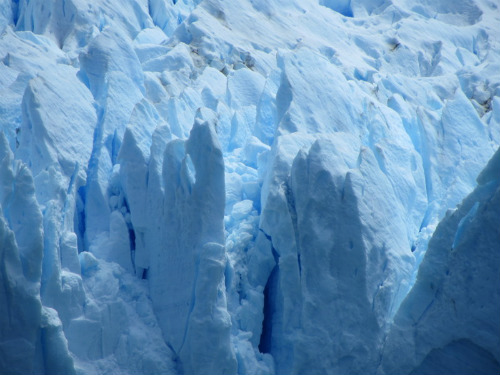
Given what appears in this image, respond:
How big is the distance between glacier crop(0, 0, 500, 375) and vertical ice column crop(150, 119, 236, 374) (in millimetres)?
14

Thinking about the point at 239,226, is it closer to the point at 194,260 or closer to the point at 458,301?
the point at 194,260

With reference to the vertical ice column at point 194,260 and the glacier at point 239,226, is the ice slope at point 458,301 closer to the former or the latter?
the glacier at point 239,226

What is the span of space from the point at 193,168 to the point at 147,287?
3.27 feet

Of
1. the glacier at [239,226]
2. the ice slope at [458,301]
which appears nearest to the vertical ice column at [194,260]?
the glacier at [239,226]

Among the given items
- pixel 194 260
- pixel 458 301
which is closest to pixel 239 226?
pixel 194 260

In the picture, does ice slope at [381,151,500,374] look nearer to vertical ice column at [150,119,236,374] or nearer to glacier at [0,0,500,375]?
glacier at [0,0,500,375]

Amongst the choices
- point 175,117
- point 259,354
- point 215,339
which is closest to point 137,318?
point 215,339

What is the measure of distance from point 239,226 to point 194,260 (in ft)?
2.07

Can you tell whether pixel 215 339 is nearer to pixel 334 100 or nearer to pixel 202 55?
pixel 334 100

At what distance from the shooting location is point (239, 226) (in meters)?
4.48

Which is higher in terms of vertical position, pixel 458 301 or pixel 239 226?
pixel 458 301

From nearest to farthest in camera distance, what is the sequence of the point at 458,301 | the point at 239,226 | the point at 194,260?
the point at 458,301
the point at 194,260
the point at 239,226

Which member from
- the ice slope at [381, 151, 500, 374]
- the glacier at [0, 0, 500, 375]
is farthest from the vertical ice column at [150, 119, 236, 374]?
the ice slope at [381, 151, 500, 374]

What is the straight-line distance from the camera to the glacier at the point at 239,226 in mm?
3545
